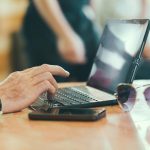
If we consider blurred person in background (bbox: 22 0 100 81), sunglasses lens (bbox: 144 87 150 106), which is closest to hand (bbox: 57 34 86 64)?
blurred person in background (bbox: 22 0 100 81)

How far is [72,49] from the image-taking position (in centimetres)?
302

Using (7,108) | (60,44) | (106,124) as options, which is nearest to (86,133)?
(106,124)

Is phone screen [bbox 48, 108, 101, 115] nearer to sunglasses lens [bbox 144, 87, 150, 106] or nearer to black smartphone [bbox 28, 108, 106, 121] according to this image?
black smartphone [bbox 28, 108, 106, 121]

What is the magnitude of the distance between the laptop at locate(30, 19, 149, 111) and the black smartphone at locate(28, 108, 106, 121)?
0.05 meters

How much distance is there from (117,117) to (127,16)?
1.84m

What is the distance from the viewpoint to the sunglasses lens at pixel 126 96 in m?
1.24

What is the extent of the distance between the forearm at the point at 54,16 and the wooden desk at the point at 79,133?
5.84ft

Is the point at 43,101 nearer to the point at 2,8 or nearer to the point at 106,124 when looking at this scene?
the point at 106,124

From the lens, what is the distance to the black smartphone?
3.70 ft

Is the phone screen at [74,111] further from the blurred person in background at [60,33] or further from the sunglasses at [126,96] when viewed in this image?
the blurred person in background at [60,33]

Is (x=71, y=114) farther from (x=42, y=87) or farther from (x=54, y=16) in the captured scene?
(x=54, y=16)

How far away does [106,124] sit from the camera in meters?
1.11

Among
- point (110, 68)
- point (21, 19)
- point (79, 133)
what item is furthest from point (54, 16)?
point (79, 133)

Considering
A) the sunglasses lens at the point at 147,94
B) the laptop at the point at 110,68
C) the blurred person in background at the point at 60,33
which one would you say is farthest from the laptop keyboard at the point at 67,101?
the blurred person in background at the point at 60,33
